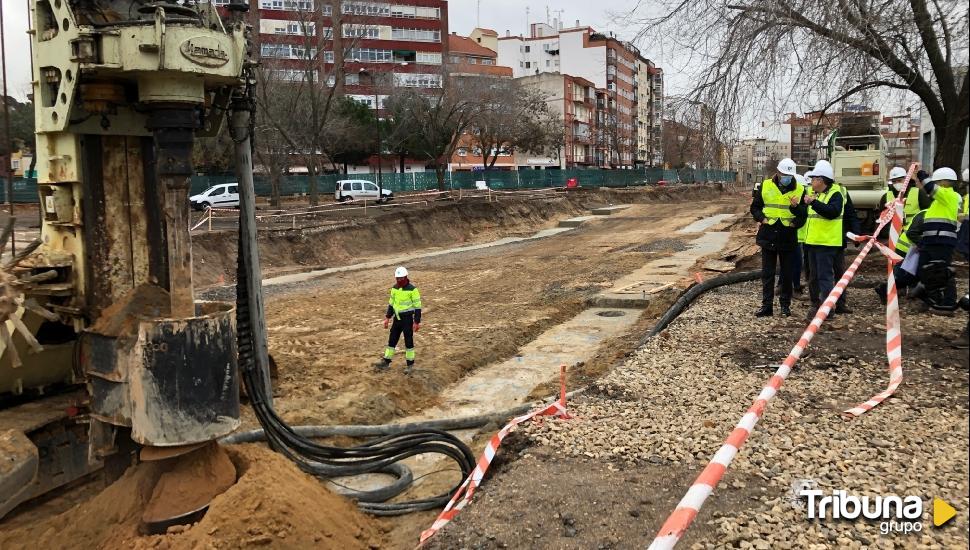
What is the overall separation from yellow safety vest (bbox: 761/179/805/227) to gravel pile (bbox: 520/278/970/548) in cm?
130

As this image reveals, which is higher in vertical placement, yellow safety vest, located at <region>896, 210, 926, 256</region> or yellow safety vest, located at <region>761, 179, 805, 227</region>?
yellow safety vest, located at <region>761, 179, 805, 227</region>

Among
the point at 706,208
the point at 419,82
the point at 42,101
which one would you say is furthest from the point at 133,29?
the point at 419,82

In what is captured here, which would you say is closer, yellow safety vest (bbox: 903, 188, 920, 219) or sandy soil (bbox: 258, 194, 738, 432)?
sandy soil (bbox: 258, 194, 738, 432)

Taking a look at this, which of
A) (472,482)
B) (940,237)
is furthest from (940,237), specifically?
(472,482)

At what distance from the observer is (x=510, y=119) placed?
47625mm

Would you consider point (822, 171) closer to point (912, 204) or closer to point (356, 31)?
point (912, 204)

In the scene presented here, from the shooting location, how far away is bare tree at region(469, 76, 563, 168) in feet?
149

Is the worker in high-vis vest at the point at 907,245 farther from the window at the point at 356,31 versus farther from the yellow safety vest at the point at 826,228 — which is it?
the window at the point at 356,31

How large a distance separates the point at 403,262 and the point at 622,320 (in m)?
12.1

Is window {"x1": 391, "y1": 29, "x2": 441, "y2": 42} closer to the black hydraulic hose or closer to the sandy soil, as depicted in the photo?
the sandy soil

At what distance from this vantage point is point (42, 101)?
4.60m

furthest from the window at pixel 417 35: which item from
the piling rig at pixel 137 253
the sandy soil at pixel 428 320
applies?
the piling rig at pixel 137 253

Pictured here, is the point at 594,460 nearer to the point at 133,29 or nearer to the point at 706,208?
the point at 133,29

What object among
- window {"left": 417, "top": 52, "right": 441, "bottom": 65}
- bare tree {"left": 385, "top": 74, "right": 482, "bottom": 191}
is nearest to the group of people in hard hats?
bare tree {"left": 385, "top": 74, "right": 482, "bottom": 191}
